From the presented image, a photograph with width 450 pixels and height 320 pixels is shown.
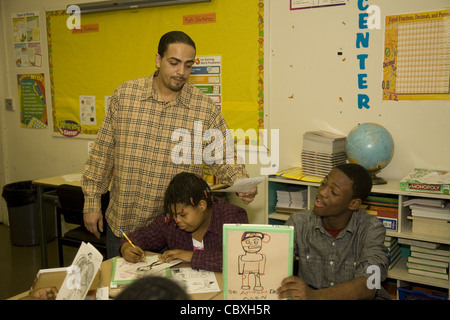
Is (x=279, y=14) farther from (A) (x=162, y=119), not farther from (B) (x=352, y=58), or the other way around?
(A) (x=162, y=119)

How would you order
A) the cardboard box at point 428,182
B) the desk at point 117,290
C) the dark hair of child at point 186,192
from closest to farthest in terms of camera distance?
the desk at point 117,290 < the dark hair of child at point 186,192 < the cardboard box at point 428,182

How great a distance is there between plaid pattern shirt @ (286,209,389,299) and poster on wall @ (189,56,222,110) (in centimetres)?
178

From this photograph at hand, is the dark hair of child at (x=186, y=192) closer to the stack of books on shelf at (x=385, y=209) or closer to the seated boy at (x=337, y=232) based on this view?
the seated boy at (x=337, y=232)

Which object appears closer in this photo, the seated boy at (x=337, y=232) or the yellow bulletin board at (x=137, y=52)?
the seated boy at (x=337, y=232)

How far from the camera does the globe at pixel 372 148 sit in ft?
8.16

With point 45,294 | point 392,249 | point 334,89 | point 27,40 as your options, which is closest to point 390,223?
point 392,249

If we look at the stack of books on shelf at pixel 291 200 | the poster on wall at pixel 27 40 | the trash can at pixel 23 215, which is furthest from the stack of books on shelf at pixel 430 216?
the poster on wall at pixel 27 40

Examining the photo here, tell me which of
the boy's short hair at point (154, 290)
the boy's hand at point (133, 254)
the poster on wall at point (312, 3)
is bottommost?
the boy's hand at point (133, 254)

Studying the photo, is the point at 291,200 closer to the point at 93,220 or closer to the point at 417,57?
the point at 417,57

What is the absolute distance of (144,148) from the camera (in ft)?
7.07

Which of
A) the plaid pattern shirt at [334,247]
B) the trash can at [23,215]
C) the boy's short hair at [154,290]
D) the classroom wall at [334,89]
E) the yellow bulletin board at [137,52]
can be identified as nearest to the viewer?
the boy's short hair at [154,290]

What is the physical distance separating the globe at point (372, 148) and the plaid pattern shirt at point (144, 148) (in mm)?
769

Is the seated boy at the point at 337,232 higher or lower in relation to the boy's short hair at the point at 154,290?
lower

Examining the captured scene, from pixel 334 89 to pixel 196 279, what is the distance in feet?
6.04
